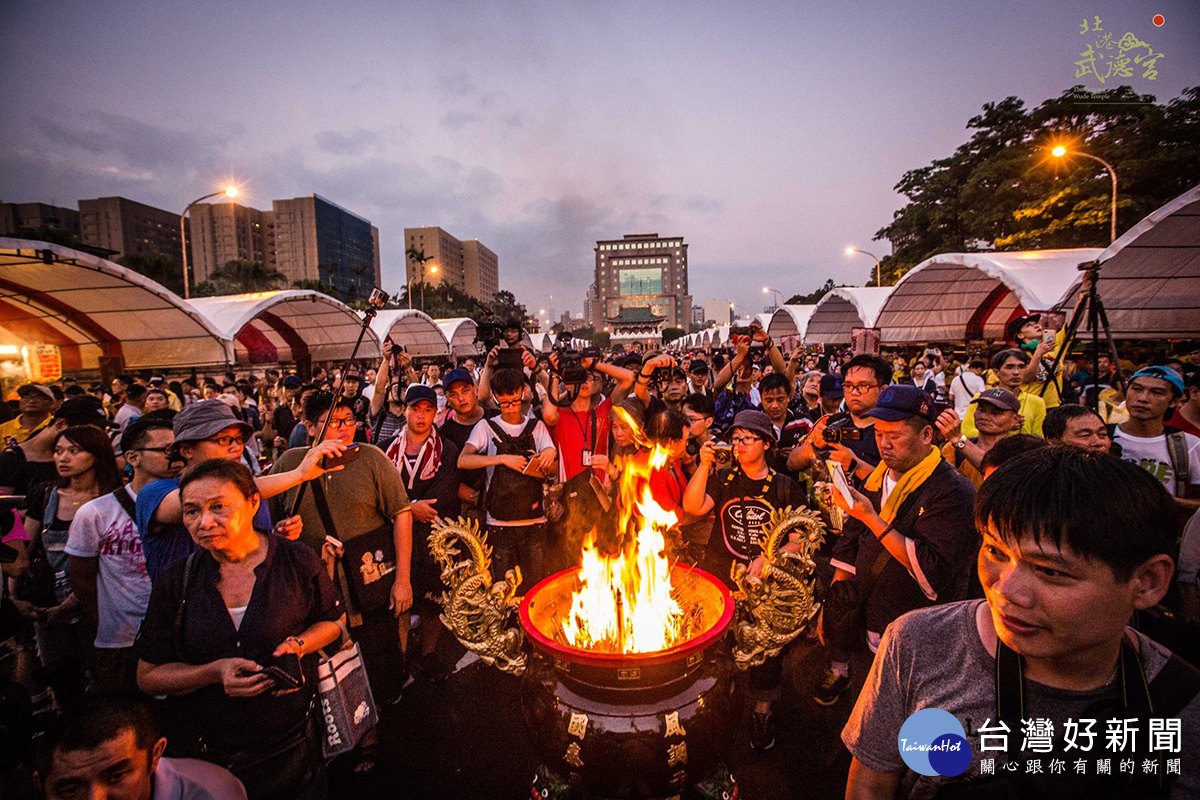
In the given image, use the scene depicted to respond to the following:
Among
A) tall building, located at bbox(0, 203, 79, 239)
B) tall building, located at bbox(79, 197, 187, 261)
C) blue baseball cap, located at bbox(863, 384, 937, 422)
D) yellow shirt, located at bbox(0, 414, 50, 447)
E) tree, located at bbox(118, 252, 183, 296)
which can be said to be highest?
tall building, located at bbox(79, 197, 187, 261)

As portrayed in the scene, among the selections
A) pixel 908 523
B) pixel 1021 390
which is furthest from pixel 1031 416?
pixel 908 523

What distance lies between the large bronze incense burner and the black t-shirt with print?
71 cm

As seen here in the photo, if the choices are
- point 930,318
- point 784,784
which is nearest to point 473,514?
point 784,784

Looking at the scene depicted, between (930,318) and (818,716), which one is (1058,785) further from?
(930,318)

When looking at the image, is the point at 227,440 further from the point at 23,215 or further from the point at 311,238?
the point at 311,238

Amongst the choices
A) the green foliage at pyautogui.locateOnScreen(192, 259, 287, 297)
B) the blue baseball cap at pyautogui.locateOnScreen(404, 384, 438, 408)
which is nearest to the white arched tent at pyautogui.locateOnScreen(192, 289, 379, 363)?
the blue baseball cap at pyautogui.locateOnScreen(404, 384, 438, 408)

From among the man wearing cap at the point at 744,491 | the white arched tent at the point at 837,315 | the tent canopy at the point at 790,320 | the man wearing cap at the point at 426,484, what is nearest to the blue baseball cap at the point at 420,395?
the man wearing cap at the point at 426,484

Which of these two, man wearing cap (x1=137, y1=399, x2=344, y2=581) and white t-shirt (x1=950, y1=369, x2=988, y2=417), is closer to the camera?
man wearing cap (x1=137, y1=399, x2=344, y2=581)

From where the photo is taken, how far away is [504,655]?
2.41 m

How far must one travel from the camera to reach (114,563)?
2652mm

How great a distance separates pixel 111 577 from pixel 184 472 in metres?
0.87

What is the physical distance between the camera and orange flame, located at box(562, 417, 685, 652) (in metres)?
2.58

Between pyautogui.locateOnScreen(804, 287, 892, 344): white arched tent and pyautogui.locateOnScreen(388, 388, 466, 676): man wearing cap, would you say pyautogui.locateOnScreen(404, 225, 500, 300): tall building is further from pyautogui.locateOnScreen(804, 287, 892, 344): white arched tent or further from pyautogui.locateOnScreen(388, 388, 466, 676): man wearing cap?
pyautogui.locateOnScreen(388, 388, 466, 676): man wearing cap

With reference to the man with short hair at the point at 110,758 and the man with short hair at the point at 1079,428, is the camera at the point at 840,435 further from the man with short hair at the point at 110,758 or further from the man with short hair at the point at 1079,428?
the man with short hair at the point at 110,758
